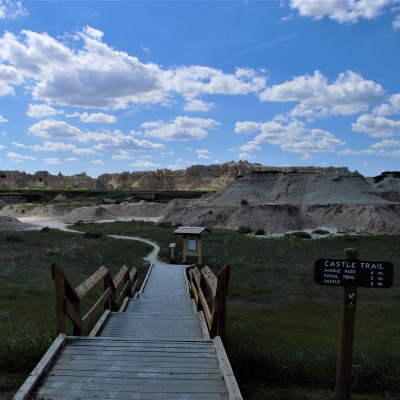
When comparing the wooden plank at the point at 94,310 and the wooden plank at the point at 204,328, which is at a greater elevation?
the wooden plank at the point at 94,310

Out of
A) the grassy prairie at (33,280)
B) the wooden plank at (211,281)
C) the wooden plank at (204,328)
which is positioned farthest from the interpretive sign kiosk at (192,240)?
the wooden plank at (204,328)

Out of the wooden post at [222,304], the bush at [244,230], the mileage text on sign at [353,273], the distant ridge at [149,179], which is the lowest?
the bush at [244,230]

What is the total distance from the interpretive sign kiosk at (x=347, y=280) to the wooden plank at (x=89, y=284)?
3.26 m

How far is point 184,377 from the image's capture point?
4.48m

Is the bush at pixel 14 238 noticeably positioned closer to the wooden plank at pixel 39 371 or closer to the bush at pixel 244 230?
the bush at pixel 244 230

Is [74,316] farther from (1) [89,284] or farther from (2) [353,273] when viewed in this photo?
(2) [353,273]

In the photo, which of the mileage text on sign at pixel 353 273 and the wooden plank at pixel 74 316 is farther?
the wooden plank at pixel 74 316

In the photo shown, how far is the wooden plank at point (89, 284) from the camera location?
6.12m

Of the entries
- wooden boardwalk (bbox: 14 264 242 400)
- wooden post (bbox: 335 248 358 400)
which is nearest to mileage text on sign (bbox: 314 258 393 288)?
wooden post (bbox: 335 248 358 400)

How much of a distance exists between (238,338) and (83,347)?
2.23 meters

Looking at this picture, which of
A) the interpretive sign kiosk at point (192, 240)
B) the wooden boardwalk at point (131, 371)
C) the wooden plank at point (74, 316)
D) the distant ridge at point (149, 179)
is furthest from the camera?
the distant ridge at point (149, 179)

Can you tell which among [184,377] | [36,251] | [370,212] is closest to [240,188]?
[370,212]

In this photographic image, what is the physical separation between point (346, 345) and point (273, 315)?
18.7ft

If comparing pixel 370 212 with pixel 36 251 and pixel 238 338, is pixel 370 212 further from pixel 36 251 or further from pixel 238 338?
pixel 238 338
